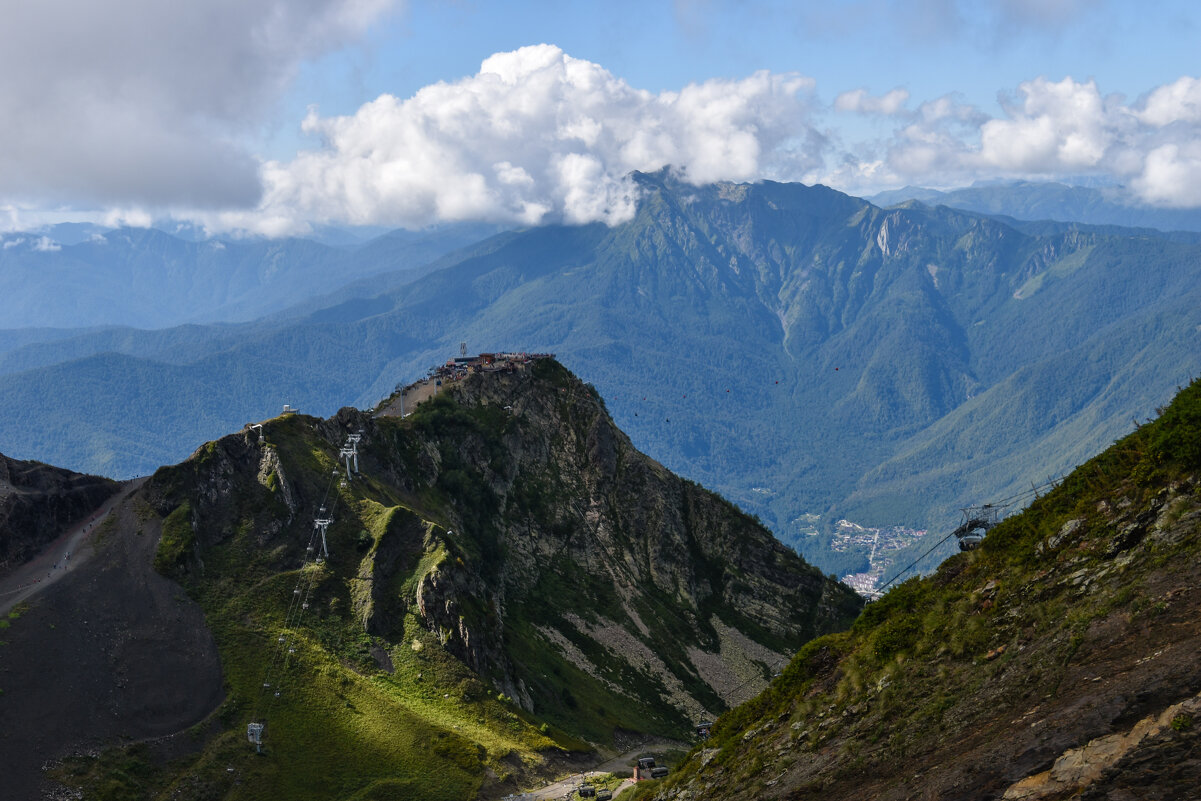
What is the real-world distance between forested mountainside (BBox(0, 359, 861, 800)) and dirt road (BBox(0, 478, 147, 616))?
2578mm

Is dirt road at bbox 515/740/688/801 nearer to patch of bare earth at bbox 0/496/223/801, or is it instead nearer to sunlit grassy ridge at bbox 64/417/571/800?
sunlit grassy ridge at bbox 64/417/571/800

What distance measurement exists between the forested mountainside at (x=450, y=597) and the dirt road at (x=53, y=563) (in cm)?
258

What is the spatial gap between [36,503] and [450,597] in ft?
152

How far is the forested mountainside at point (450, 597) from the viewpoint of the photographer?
7831cm

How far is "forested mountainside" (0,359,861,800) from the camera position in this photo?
7831 centimetres

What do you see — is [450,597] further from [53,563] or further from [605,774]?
[53,563]

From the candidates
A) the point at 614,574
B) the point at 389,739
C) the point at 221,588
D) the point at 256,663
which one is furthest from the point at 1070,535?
the point at 614,574

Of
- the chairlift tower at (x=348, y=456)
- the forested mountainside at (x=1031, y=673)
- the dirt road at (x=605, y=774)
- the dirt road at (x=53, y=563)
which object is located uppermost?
the chairlift tower at (x=348, y=456)

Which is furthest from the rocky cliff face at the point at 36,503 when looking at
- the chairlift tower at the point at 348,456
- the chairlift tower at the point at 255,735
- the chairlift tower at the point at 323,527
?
the chairlift tower at the point at 255,735

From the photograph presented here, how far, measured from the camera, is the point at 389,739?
3162 inches

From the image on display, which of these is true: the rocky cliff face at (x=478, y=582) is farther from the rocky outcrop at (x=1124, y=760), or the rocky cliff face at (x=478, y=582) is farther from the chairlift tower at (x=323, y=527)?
the rocky outcrop at (x=1124, y=760)

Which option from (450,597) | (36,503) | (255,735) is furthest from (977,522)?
(36,503)

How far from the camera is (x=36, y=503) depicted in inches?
3915

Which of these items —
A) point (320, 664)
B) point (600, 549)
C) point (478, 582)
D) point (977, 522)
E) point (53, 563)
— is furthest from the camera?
point (600, 549)
